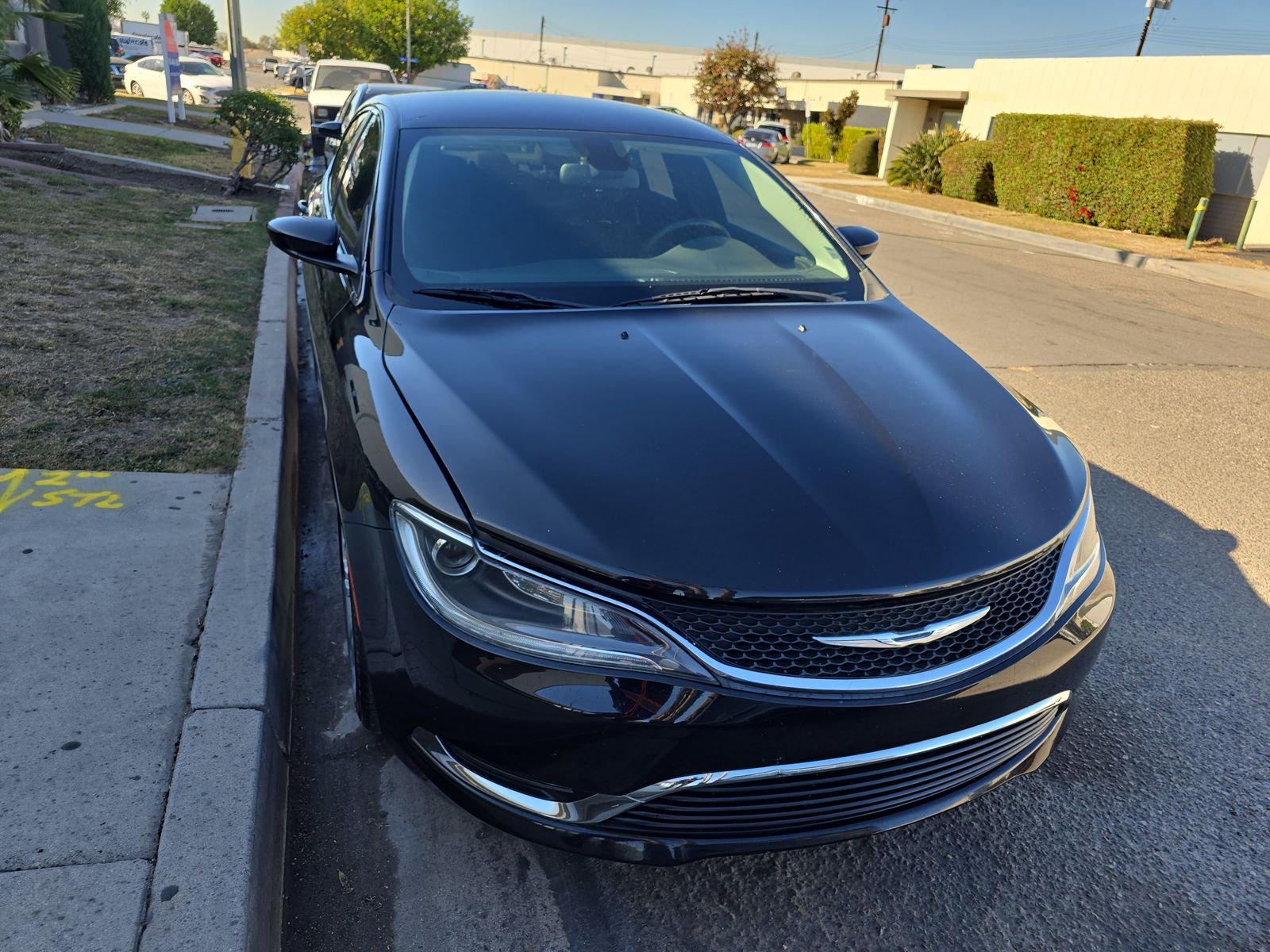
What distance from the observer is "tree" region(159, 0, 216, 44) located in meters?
96.8

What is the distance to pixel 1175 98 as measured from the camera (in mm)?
18938

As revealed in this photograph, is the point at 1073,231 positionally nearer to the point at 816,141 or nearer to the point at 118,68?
the point at 816,141

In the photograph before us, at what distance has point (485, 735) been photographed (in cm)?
184

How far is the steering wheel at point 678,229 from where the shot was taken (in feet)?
10.5

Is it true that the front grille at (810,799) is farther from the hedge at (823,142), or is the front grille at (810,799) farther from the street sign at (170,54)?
the hedge at (823,142)

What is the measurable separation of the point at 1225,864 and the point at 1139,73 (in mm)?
21786

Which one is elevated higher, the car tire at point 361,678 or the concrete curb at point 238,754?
the car tire at point 361,678

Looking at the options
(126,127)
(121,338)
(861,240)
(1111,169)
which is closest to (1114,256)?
(1111,169)

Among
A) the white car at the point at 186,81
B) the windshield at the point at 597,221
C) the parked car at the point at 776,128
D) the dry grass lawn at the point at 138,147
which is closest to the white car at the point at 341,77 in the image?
the dry grass lawn at the point at 138,147

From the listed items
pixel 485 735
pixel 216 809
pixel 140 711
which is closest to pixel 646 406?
pixel 485 735

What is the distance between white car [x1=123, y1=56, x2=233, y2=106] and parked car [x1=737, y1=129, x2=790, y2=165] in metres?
17.9

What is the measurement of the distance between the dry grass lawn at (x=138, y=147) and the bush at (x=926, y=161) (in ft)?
56.2

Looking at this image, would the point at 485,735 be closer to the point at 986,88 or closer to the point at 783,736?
the point at 783,736

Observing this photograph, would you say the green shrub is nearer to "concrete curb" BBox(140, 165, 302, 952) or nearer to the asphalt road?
the asphalt road
